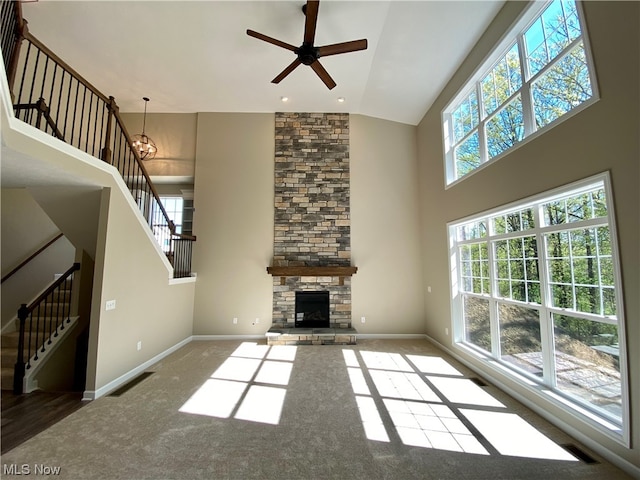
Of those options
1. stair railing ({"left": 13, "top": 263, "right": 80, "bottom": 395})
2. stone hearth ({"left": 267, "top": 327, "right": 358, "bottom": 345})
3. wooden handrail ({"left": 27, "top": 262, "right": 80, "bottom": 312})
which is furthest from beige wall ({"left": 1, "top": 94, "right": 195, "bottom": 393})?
stone hearth ({"left": 267, "top": 327, "right": 358, "bottom": 345})

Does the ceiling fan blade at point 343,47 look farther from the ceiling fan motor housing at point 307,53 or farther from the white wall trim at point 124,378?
the white wall trim at point 124,378

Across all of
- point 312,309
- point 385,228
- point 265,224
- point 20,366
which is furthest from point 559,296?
point 20,366

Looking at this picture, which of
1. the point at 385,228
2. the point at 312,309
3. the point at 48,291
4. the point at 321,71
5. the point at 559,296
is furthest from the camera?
the point at 385,228

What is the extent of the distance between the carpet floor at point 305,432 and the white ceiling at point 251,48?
4784 millimetres

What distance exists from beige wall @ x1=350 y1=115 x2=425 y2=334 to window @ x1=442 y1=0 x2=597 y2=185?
160 cm

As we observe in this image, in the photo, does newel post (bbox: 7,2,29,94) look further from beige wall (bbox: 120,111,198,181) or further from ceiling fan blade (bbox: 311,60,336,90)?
beige wall (bbox: 120,111,198,181)

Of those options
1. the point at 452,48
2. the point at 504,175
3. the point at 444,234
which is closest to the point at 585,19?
the point at 504,175

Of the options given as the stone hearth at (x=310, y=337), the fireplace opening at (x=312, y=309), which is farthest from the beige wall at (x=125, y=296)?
the fireplace opening at (x=312, y=309)

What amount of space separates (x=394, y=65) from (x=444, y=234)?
3.02 metres

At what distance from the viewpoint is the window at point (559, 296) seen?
229 centimetres

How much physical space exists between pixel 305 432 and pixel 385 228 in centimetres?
433

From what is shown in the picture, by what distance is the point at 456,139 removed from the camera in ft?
15.6

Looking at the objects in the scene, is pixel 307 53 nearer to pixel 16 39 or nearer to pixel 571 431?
pixel 16 39

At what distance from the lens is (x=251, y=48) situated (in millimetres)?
4410
